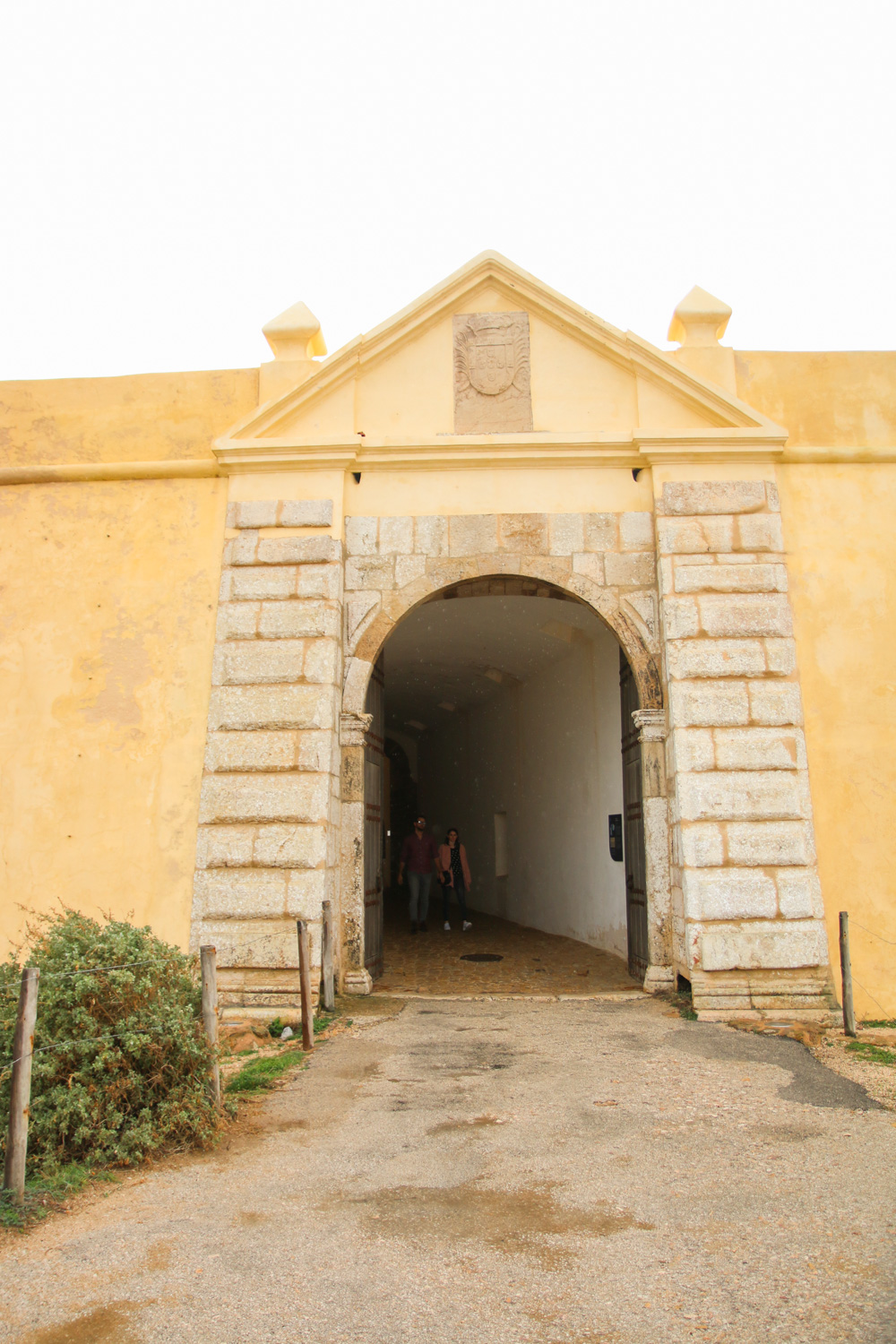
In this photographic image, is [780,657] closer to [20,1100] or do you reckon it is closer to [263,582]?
[263,582]

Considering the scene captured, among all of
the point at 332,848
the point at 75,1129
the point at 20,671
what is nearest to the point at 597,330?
the point at 332,848

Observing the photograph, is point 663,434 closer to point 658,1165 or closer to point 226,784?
point 226,784

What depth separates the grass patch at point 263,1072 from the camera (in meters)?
4.43

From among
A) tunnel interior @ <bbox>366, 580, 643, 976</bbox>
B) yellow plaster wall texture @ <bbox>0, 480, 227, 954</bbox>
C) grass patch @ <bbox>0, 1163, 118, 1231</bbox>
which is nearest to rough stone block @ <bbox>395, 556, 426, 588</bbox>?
tunnel interior @ <bbox>366, 580, 643, 976</bbox>

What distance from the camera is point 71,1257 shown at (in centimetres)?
266

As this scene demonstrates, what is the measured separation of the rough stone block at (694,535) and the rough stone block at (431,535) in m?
1.60

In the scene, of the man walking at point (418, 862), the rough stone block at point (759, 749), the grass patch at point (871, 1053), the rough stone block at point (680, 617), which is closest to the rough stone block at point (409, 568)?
the rough stone block at point (680, 617)

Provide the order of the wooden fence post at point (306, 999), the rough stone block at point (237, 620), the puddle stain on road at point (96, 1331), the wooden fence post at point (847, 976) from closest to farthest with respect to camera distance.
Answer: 1. the puddle stain on road at point (96, 1331)
2. the wooden fence post at point (306, 999)
3. the wooden fence post at point (847, 976)
4. the rough stone block at point (237, 620)

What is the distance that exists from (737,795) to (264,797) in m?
3.24

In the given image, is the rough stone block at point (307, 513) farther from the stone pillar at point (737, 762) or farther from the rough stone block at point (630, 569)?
the stone pillar at point (737, 762)

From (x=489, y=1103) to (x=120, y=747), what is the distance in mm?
3810

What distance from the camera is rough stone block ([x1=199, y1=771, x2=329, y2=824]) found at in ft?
20.3

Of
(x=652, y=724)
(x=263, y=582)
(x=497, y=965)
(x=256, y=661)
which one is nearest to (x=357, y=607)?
(x=263, y=582)

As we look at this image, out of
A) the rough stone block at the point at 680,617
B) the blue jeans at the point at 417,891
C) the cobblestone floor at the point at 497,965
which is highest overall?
the rough stone block at the point at 680,617
